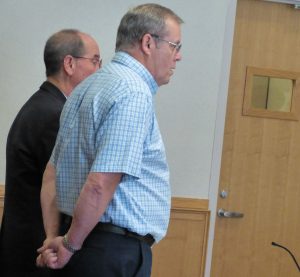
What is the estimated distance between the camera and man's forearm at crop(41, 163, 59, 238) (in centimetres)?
161

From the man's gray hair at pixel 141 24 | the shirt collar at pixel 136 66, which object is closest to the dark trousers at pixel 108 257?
the shirt collar at pixel 136 66

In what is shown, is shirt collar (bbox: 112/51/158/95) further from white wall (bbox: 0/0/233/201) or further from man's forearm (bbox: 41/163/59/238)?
white wall (bbox: 0/0/233/201)

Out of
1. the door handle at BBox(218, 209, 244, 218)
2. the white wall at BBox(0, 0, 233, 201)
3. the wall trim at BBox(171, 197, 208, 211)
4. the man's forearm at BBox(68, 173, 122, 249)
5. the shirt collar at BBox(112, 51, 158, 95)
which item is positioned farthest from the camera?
the door handle at BBox(218, 209, 244, 218)

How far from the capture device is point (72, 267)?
1464 millimetres

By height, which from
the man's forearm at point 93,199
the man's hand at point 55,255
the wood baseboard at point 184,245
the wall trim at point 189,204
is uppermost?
the man's forearm at point 93,199

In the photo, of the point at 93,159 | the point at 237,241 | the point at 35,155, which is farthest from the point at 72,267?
the point at 237,241

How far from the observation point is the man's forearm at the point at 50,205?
161 centimetres

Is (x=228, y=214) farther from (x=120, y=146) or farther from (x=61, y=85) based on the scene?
(x=120, y=146)

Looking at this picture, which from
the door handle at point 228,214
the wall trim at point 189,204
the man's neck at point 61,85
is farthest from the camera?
the door handle at point 228,214

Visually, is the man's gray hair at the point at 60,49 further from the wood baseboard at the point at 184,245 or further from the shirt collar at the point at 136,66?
the wood baseboard at the point at 184,245

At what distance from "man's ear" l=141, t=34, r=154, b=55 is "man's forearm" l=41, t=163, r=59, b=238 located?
479 millimetres

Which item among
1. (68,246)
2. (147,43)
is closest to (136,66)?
(147,43)

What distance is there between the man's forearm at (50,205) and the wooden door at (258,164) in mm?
1842

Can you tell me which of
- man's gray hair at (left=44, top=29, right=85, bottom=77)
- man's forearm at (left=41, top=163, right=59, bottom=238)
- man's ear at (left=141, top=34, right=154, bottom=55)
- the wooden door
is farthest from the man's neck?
the wooden door
